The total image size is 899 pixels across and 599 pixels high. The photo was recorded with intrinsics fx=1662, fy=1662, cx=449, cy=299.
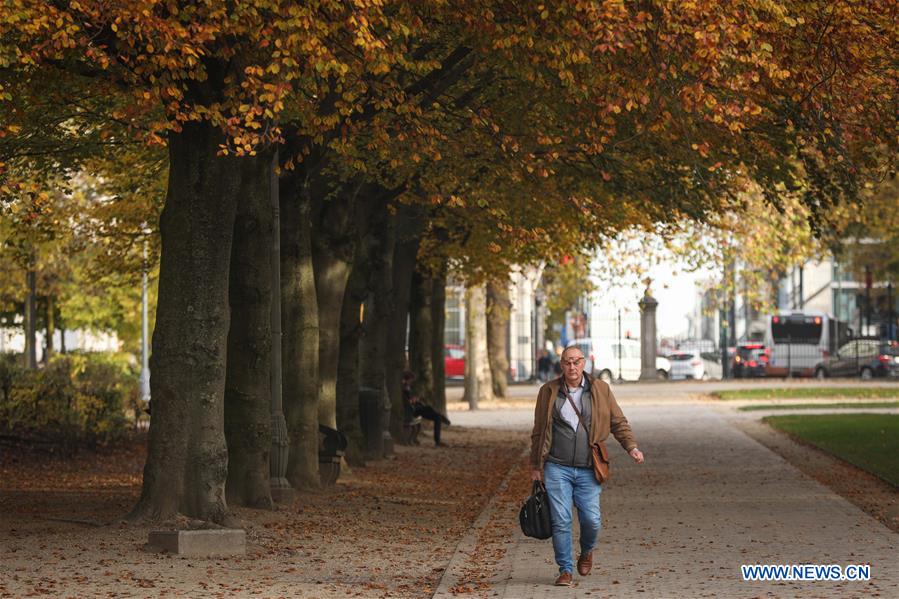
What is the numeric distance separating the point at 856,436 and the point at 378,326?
8854 millimetres

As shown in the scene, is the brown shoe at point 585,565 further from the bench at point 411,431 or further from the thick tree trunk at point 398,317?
the bench at point 411,431

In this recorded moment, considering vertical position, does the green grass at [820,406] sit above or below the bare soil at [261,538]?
above

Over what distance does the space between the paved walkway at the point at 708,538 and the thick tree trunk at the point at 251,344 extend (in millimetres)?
2412

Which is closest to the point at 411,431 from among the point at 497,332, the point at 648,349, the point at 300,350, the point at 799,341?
the point at 300,350

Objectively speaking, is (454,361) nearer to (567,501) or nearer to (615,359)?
(615,359)

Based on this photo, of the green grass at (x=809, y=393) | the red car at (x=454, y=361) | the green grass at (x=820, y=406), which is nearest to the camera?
the green grass at (x=820, y=406)

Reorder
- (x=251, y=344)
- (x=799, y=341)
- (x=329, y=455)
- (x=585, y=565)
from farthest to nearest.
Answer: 1. (x=799, y=341)
2. (x=329, y=455)
3. (x=251, y=344)
4. (x=585, y=565)

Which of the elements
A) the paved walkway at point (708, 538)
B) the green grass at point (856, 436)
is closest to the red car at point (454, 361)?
the green grass at point (856, 436)

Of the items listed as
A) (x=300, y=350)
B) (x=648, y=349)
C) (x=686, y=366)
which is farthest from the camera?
(x=686, y=366)

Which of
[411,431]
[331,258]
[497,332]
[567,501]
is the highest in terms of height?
[331,258]

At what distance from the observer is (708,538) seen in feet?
45.4

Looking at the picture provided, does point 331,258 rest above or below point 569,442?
above

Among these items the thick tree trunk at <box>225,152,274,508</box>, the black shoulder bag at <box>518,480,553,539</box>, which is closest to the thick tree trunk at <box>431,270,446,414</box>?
the thick tree trunk at <box>225,152,274,508</box>

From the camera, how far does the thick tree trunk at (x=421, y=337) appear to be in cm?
3366
